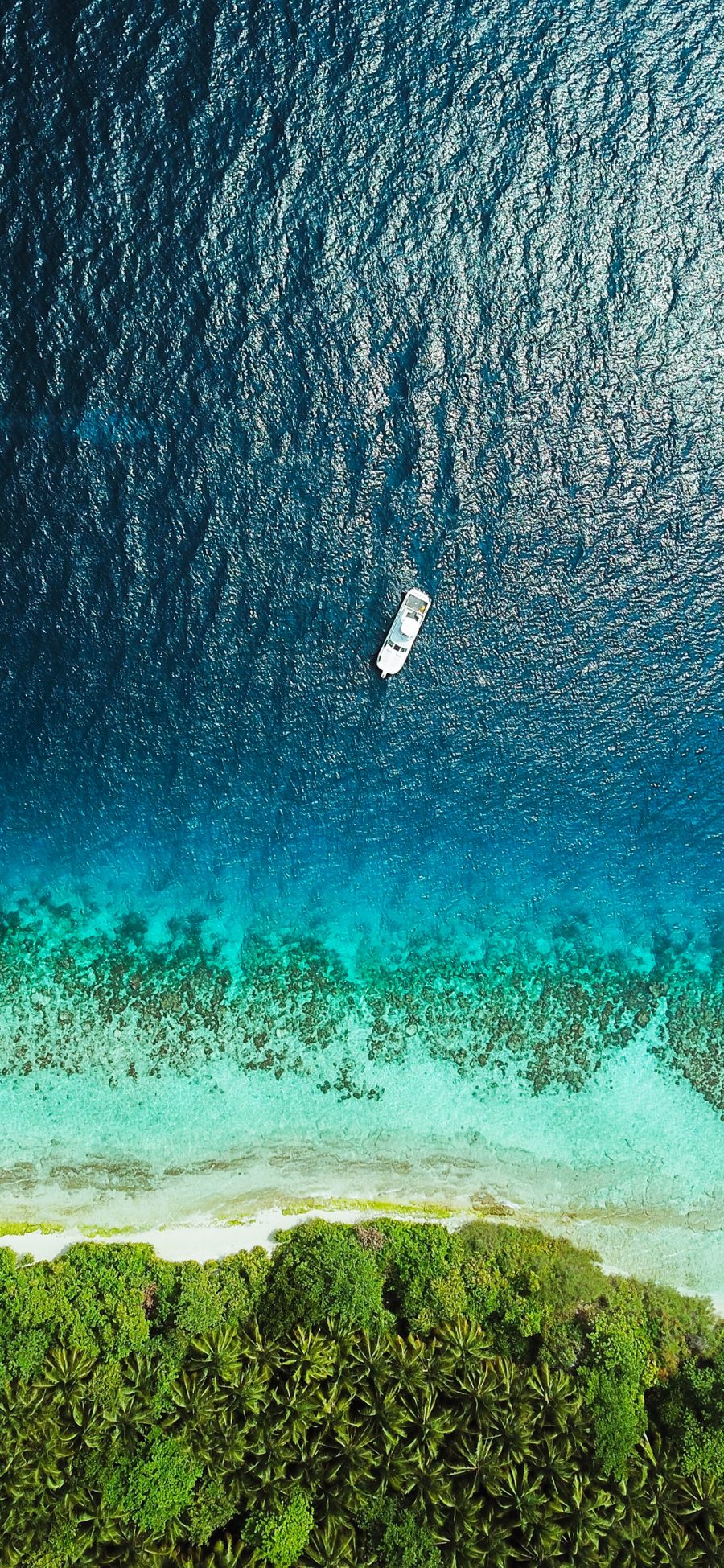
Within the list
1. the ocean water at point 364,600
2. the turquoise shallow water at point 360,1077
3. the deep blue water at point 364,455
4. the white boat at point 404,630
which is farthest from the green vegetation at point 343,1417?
the white boat at point 404,630

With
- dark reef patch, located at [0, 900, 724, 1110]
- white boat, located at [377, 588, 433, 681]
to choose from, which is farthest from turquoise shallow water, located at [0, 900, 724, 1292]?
white boat, located at [377, 588, 433, 681]

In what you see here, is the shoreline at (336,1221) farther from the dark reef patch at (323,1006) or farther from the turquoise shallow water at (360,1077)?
the dark reef patch at (323,1006)

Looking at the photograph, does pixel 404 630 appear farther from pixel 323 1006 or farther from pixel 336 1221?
pixel 336 1221

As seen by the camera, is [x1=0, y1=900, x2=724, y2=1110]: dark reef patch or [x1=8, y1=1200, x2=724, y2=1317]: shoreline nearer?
[x1=8, y1=1200, x2=724, y2=1317]: shoreline

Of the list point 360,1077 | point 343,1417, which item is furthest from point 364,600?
point 343,1417

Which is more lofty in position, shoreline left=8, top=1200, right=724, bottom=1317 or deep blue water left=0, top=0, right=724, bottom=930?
deep blue water left=0, top=0, right=724, bottom=930

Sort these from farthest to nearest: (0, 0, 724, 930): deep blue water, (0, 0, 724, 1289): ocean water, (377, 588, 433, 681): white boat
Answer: (377, 588, 433, 681): white boat, (0, 0, 724, 930): deep blue water, (0, 0, 724, 1289): ocean water

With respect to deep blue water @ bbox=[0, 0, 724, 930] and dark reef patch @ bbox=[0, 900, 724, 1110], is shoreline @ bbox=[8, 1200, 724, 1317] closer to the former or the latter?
dark reef patch @ bbox=[0, 900, 724, 1110]
